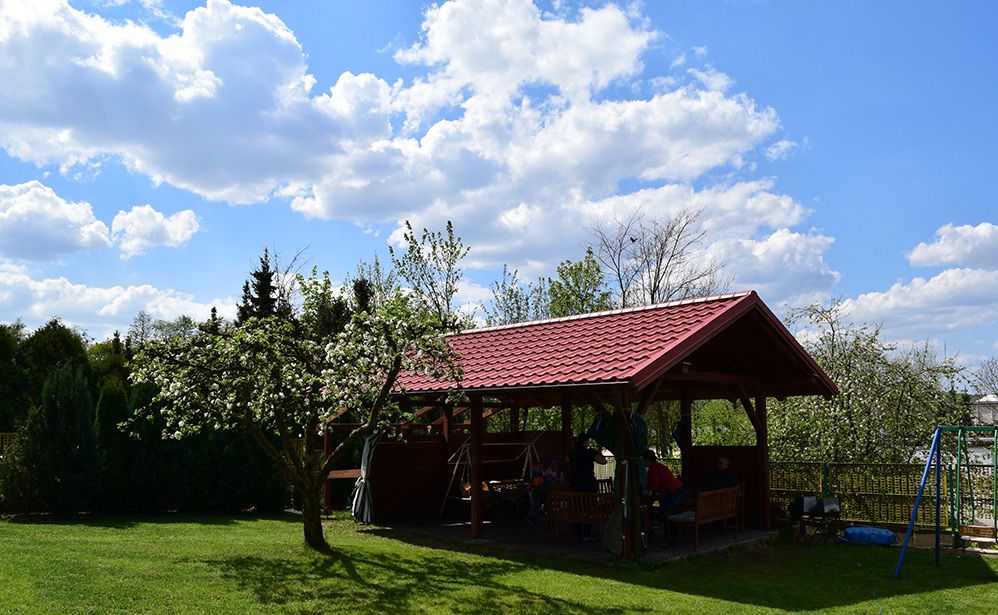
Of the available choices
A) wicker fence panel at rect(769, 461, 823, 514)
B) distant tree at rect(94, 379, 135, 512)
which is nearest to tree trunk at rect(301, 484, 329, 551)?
distant tree at rect(94, 379, 135, 512)

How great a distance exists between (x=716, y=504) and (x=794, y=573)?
5.66 ft

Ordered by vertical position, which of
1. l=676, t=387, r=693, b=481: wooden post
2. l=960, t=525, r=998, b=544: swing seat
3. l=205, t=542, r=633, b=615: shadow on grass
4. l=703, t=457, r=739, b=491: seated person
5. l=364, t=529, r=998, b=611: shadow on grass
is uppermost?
l=676, t=387, r=693, b=481: wooden post

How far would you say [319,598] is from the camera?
8305mm

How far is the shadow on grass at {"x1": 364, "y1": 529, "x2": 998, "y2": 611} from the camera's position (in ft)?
29.9

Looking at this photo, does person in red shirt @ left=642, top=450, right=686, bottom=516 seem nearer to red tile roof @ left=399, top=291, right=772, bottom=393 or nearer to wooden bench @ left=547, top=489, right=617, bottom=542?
wooden bench @ left=547, top=489, right=617, bottom=542

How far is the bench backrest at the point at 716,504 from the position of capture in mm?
11518

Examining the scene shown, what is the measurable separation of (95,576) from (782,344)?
388 inches

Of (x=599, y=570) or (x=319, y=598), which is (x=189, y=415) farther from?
(x=599, y=570)

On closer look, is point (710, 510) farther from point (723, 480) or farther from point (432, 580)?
point (432, 580)

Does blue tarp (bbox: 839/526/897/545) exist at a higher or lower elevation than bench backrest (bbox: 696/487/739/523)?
lower

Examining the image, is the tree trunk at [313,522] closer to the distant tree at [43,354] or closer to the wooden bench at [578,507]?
the wooden bench at [578,507]

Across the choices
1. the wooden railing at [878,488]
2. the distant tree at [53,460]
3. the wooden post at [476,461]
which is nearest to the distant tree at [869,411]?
the wooden railing at [878,488]

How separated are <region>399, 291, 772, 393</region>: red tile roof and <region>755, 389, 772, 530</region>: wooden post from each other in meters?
2.81

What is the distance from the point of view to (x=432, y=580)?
31.0 ft
